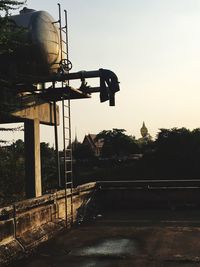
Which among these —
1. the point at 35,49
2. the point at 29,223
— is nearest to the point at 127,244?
the point at 29,223

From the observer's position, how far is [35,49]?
1259 cm

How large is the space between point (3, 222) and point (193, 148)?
4051 cm

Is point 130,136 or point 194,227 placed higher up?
point 130,136

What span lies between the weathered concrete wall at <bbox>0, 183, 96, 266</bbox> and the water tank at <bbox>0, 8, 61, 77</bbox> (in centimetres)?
392

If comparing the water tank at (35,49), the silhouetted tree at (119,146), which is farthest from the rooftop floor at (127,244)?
the silhouetted tree at (119,146)

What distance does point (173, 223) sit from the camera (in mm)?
13227

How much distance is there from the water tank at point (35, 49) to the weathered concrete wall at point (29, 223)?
12.9 feet

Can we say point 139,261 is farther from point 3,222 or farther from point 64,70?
point 64,70

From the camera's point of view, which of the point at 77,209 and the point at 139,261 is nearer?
the point at 139,261

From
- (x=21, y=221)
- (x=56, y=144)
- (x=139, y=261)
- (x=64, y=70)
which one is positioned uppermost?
(x=64, y=70)

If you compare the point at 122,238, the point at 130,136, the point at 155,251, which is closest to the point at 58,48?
the point at 122,238

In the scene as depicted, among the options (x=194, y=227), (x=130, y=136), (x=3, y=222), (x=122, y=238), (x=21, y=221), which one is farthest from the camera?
(x=130, y=136)

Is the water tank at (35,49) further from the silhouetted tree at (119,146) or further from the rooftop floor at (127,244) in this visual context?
the silhouetted tree at (119,146)

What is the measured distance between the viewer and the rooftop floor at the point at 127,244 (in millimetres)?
8703
